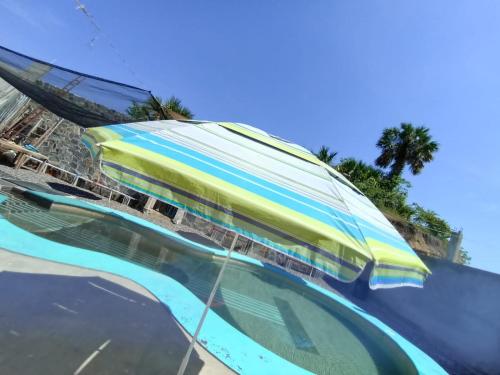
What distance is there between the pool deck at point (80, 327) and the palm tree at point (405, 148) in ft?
79.1

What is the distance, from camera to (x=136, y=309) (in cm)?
354

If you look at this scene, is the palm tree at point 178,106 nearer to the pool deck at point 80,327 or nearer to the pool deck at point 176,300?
the pool deck at point 176,300

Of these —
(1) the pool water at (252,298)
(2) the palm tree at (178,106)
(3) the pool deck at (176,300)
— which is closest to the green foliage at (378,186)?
(1) the pool water at (252,298)

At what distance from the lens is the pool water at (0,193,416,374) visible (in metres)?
5.02

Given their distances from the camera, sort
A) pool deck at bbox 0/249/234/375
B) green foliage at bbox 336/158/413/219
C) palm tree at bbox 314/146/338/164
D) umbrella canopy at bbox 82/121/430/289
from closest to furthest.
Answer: umbrella canopy at bbox 82/121/430/289, pool deck at bbox 0/249/234/375, green foliage at bbox 336/158/413/219, palm tree at bbox 314/146/338/164

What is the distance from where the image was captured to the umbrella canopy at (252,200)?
156 centimetres

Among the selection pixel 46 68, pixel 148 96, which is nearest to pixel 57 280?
pixel 148 96

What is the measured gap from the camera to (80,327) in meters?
2.75

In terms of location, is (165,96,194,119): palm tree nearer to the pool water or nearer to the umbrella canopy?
the pool water

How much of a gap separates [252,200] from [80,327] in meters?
2.63

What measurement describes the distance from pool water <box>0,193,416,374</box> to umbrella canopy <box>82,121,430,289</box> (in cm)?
298

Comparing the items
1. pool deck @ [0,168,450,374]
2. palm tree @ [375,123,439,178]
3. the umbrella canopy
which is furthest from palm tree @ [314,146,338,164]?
the umbrella canopy

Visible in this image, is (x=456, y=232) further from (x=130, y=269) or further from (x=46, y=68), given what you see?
(x=46, y=68)

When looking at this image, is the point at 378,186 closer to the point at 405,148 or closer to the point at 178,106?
the point at 405,148
